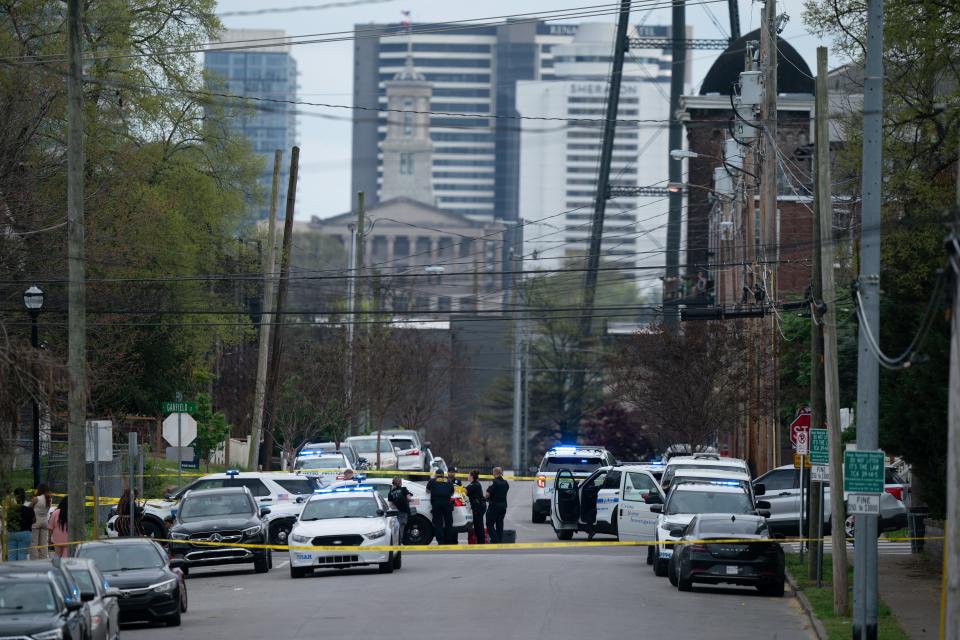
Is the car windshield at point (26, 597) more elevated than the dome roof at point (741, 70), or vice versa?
the dome roof at point (741, 70)

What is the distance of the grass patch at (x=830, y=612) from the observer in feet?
60.9

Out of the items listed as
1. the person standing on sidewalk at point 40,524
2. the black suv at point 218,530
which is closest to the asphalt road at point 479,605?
the black suv at point 218,530

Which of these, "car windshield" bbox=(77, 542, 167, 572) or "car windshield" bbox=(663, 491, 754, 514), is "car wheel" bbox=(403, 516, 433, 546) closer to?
"car windshield" bbox=(663, 491, 754, 514)

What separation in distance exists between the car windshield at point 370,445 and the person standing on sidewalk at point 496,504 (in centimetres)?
1871

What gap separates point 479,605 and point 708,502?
6.68m

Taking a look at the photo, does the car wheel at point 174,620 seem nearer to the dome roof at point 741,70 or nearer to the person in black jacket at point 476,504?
the person in black jacket at point 476,504

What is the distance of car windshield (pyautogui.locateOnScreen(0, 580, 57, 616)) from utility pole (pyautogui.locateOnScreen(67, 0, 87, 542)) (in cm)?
815

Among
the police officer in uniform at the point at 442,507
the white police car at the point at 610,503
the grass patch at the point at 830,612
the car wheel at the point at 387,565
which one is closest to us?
the grass patch at the point at 830,612

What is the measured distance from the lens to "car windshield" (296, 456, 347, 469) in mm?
41906

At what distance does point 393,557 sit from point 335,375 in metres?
29.7

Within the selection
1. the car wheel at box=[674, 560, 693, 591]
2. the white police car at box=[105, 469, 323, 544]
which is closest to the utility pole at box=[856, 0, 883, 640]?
the car wheel at box=[674, 560, 693, 591]

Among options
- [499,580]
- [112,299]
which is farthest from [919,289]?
[112,299]

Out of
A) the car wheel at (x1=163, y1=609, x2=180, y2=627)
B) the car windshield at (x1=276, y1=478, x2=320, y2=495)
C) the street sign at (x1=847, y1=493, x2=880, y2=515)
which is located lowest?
the car wheel at (x1=163, y1=609, x2=180, y2=627)

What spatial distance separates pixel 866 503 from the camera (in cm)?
1781
